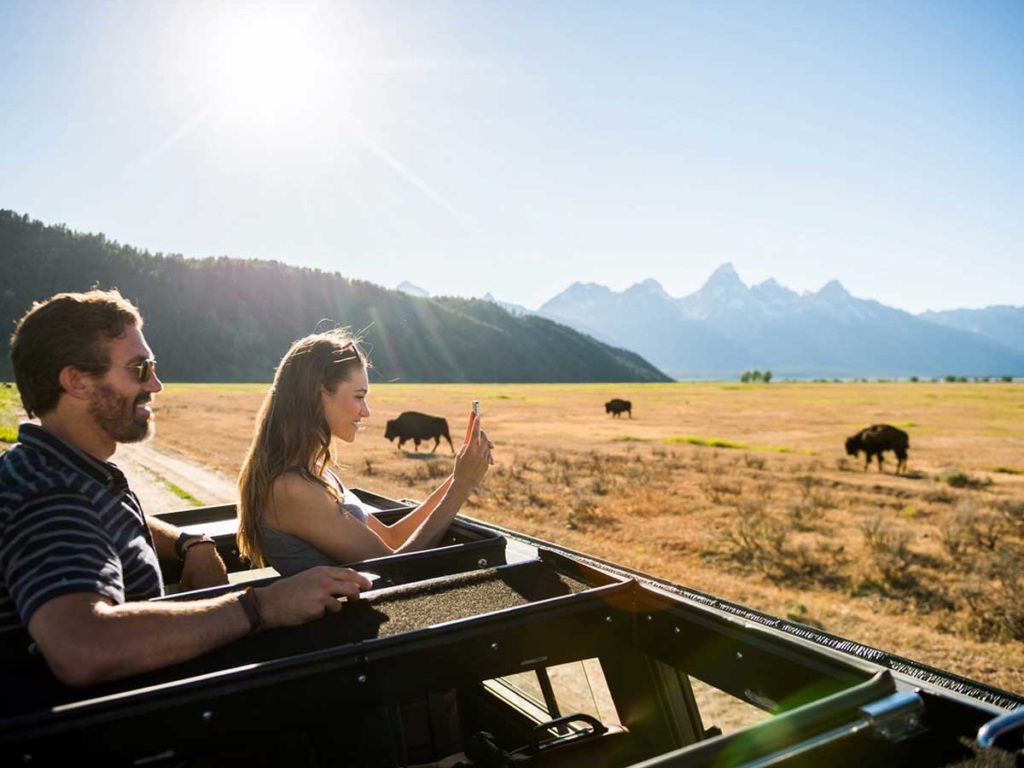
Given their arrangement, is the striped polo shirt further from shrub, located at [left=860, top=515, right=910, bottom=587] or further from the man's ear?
shrub, located at [left=860, top=515, right=910, bottom=587]

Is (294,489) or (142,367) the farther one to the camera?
(294,489)

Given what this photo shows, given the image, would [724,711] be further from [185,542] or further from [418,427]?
[418,427]

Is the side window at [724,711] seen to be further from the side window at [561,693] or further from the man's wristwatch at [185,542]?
the man's wristwatch at [185,542]

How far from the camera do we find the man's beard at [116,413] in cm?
242

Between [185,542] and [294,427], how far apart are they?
71cm

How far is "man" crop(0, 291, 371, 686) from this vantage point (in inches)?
74.9

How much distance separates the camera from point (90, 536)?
209 cm

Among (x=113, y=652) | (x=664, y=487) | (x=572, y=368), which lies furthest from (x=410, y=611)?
(x=572, y=368)

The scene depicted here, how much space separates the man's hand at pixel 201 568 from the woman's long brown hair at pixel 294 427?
0.50 ft

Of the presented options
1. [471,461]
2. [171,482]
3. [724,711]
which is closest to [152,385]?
[471,461]

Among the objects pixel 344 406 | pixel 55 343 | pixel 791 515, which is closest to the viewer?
pixel 55 343

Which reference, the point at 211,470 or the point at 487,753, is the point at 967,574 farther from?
the point at 211,470

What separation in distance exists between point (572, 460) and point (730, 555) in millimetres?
9975

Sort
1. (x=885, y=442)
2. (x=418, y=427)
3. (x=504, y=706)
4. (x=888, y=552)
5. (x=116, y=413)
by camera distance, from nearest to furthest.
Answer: (x=116, y=413) < (x=504, y=706) < (x=888, y=552) < (x=885, y=442) < (x=418, y=427)
